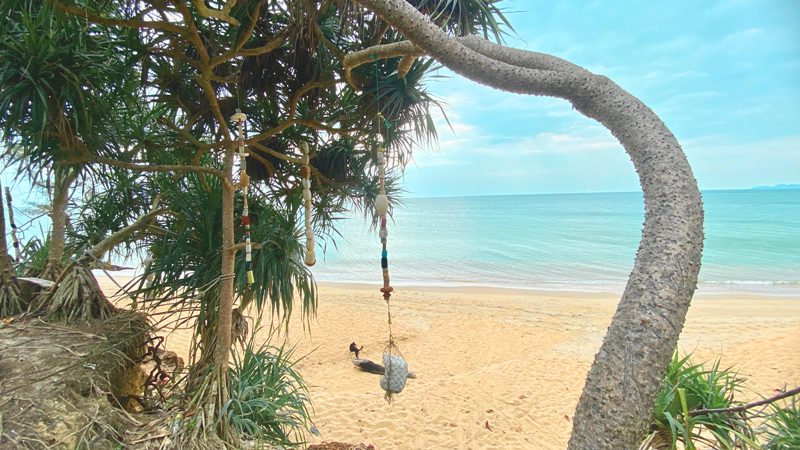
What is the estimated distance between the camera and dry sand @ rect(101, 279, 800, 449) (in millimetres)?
3328

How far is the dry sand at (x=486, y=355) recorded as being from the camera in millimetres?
3328

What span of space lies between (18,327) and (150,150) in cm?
132

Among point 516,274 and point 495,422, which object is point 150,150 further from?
point 516,274

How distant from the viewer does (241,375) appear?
2250 mm

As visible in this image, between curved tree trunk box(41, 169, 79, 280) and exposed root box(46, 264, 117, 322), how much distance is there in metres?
0.58

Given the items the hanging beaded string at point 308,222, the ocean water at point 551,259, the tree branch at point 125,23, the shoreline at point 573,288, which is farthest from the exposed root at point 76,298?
the shoreline at point 573,288

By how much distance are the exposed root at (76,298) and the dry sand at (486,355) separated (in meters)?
1.60

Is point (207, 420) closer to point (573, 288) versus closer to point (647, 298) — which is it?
point (647, 298)

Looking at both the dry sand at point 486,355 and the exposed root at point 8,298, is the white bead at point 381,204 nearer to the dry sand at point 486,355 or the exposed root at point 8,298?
the dry sand at point 486,355

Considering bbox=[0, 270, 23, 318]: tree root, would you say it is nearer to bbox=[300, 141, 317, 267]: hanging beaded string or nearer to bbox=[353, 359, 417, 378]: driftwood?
bbox=[300, 141, 317, 267]: hanging beaded string

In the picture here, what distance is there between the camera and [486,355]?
5.14 metres

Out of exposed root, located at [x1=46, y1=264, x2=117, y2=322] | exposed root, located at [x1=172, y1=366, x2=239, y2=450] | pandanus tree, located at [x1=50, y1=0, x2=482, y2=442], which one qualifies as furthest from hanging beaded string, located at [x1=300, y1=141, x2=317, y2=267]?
exposed root, located at [x1=46, y1=264, x2=117, y2=322]

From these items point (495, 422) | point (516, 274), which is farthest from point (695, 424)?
point (516, 274)

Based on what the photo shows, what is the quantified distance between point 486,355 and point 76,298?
174 inches
